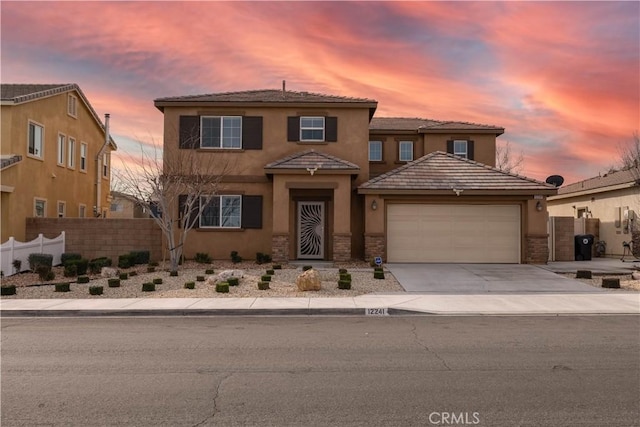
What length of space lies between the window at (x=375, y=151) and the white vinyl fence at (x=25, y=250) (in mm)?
15484

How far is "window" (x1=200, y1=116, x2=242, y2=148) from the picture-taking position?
72.6ft

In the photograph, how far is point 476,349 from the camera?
26.7ft

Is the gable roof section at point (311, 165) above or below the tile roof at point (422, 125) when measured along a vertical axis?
below

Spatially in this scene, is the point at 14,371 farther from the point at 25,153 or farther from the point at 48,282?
the point at 25,153

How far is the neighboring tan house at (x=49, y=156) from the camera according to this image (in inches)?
857

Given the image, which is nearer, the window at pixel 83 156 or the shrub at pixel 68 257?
the shrub at pixel 68 257

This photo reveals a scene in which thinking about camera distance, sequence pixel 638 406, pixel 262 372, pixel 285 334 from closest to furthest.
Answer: pixel 638 406 < pixel 262 372 < pixel 285 334

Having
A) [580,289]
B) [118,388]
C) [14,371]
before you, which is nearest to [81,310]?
[14,371]

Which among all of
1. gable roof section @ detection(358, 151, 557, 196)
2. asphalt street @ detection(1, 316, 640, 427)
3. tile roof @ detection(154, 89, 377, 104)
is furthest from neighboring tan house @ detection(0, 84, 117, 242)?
gable roof section @ detection(358, 151, 557, 196)

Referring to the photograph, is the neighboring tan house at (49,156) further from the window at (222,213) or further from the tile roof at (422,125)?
the tile roof at (422,125)

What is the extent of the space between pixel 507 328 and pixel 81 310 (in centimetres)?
902

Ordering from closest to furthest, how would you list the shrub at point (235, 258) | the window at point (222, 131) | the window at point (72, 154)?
the shrub at point (235, 258) → the window at point (222, 131) → the window at point (72, 154)

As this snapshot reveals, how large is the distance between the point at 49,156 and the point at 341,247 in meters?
14.9

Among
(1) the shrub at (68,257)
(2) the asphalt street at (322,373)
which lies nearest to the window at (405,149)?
(1) the shrub at (68,257)
